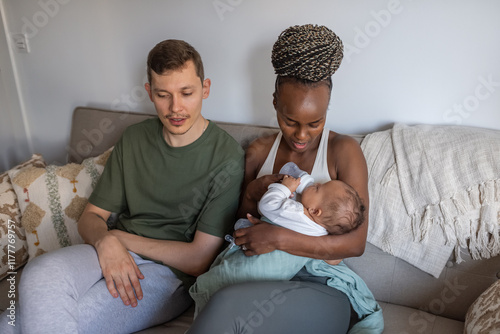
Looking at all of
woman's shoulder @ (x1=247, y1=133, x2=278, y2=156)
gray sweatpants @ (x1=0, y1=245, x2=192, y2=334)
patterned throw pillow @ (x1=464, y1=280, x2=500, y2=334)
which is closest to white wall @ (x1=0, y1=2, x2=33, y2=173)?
gray sweatpants @ (x1=0, y1=245, x2=192, y2=334)

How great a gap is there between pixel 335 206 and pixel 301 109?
0.34 m

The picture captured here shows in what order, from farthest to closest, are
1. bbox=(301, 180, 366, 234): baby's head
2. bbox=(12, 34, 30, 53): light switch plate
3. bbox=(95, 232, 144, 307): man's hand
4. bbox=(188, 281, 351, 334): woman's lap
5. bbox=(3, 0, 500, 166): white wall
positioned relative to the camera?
1. bbox=(12, 34, 30, 53): light switch plate
2. bbox=(3, 0, 500, 166): white wall
3. bbox=(95, 232, 144, 307): man's hand
4. bbox=(301, 180, 366, 234): baby's head
5. bbox=(188, 281, 351, 334): woman's lap

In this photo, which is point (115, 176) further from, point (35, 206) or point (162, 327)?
point (162, 327)

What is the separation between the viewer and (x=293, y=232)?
1410 millimetres

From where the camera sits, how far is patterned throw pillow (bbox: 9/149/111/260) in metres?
1.86

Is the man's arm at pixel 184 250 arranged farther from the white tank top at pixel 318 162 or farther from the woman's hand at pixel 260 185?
the white tank top at pixel 318 162

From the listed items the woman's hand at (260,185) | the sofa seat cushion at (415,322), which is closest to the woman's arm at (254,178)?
the woman's hand at (260,185)

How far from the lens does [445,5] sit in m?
1.68

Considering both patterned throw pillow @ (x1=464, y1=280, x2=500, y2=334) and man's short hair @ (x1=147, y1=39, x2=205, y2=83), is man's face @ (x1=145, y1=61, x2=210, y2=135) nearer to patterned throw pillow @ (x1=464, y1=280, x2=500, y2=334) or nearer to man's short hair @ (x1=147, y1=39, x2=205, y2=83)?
man's short hair @ (x1=147, y1=39, x2=205, y2=83)

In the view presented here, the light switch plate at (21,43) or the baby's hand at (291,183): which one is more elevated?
the light switch plate at (21,43)

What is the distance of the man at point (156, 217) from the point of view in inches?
55.9

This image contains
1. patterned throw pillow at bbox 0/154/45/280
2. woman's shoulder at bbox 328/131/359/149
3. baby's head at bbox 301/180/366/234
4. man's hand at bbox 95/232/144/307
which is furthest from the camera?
patterned throw pillow at bbox 0/154/45/280

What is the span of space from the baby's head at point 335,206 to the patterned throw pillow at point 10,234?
4.17ft

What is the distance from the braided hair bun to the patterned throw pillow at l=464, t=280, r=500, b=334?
2.84ft
